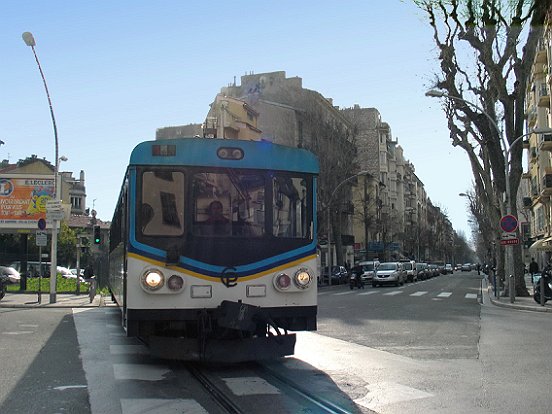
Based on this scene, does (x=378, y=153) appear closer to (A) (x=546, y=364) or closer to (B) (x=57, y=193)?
(B) (x=57, y=193)

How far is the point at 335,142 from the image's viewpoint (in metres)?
45.7

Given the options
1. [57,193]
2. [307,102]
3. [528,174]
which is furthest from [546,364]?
[528,174]

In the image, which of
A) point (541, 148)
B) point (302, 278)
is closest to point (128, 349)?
point (302, 278)

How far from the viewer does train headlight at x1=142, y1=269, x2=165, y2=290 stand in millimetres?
7176

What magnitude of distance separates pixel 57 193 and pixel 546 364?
19.3 metres

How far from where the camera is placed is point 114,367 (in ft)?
27.2

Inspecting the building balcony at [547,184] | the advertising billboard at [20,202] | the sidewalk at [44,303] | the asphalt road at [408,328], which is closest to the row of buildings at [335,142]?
the asphalt road at [408,328]

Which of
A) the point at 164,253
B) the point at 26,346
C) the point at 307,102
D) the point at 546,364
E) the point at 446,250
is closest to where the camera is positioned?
the point at 164,253

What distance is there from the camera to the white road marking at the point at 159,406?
5.77m

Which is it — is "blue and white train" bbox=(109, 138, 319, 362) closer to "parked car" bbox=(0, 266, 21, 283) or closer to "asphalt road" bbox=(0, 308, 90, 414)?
"asphalt road" bbox=(0, 308, 90, 414)

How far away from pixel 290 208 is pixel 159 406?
3.12 metres

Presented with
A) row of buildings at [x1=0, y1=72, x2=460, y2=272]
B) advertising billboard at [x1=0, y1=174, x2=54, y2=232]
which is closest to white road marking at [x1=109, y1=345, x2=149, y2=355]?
row of buildings at [x1=0, y1=72, x2=460, y2=272]

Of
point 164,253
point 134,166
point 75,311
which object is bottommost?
point 75,311

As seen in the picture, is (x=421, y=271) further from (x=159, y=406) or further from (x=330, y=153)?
(x=159, y=406)
